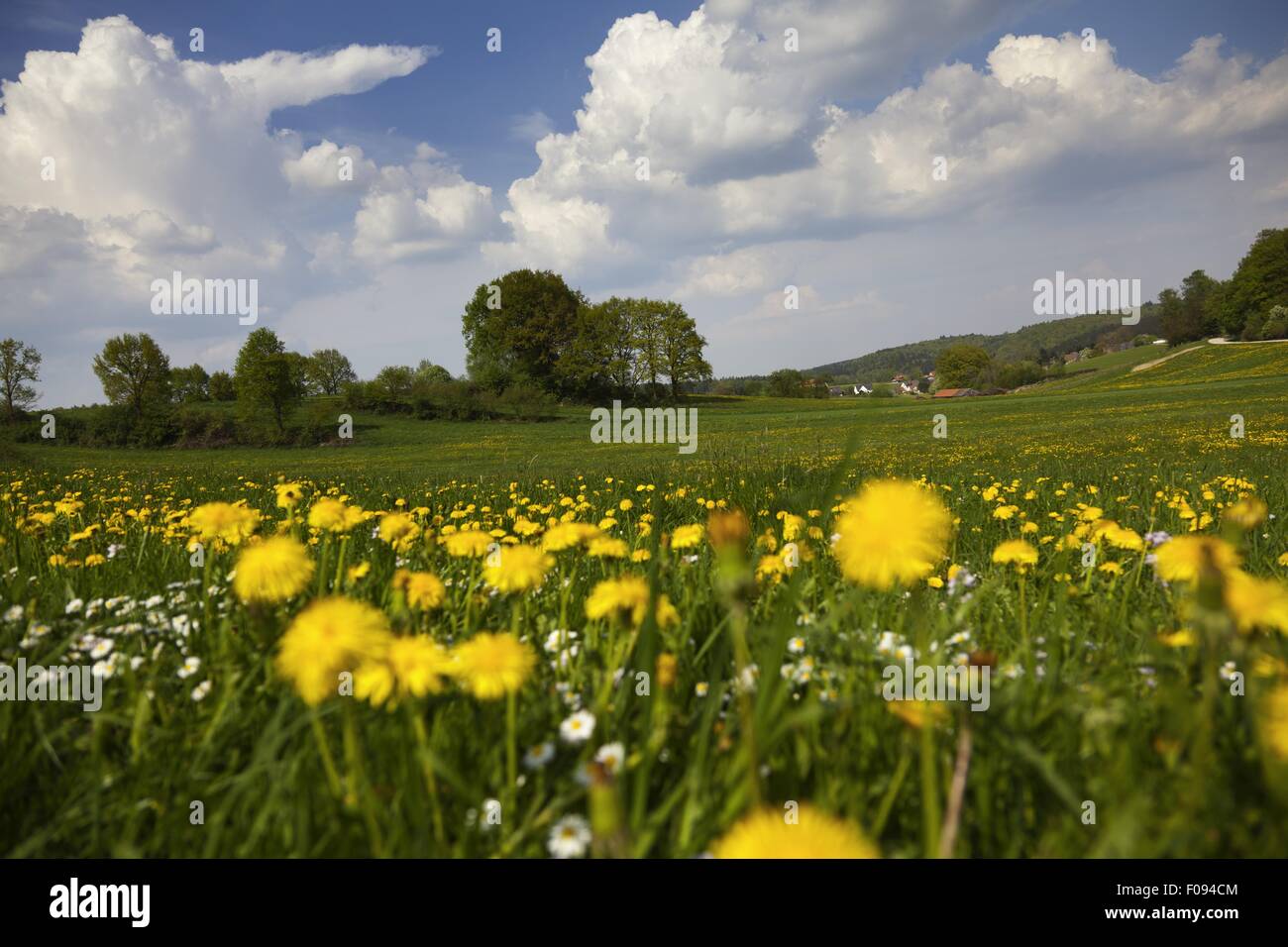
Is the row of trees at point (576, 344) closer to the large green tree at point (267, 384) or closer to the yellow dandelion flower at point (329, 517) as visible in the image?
the large green tree at point (267, 384)

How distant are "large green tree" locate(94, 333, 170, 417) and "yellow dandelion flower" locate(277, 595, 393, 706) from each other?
56760mm

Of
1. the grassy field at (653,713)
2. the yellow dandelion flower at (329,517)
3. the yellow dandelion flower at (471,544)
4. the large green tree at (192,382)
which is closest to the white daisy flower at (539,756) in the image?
the grassy field at (653,713)

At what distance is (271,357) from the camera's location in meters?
40.6

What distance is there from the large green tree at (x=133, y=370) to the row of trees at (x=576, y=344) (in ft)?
77.1

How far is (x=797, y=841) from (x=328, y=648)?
35.1 inches

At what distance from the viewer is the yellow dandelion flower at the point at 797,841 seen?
0.94 metres

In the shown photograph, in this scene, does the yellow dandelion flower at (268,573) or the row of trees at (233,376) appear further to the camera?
the row of trees at (233,376)

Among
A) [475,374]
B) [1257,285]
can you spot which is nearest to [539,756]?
[475,374]

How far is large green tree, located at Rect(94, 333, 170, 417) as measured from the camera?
47.6 metres

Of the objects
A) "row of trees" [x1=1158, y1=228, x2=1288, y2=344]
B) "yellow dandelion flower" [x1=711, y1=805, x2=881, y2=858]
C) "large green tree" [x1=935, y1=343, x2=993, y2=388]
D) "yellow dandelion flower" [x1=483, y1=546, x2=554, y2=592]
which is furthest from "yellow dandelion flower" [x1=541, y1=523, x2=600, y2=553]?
"large green tree" [x1=935, y1=343, x2=993, y2=388]

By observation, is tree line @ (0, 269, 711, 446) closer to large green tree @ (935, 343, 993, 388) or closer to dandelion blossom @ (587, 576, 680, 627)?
dandelion blossom @ (587, 576, 680, 627)

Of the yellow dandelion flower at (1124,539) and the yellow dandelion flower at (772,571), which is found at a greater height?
the yellow dandelion flower at (1124,539)

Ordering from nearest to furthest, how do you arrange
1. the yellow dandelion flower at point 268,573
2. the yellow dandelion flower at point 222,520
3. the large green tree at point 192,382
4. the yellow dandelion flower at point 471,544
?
1. the yellow dandelion flower at point 268,573
2. the yellow dandelion flower at point 222,520
3. the yellow dandelion flower at point 471,544
4. the large green tree at point 192,382
